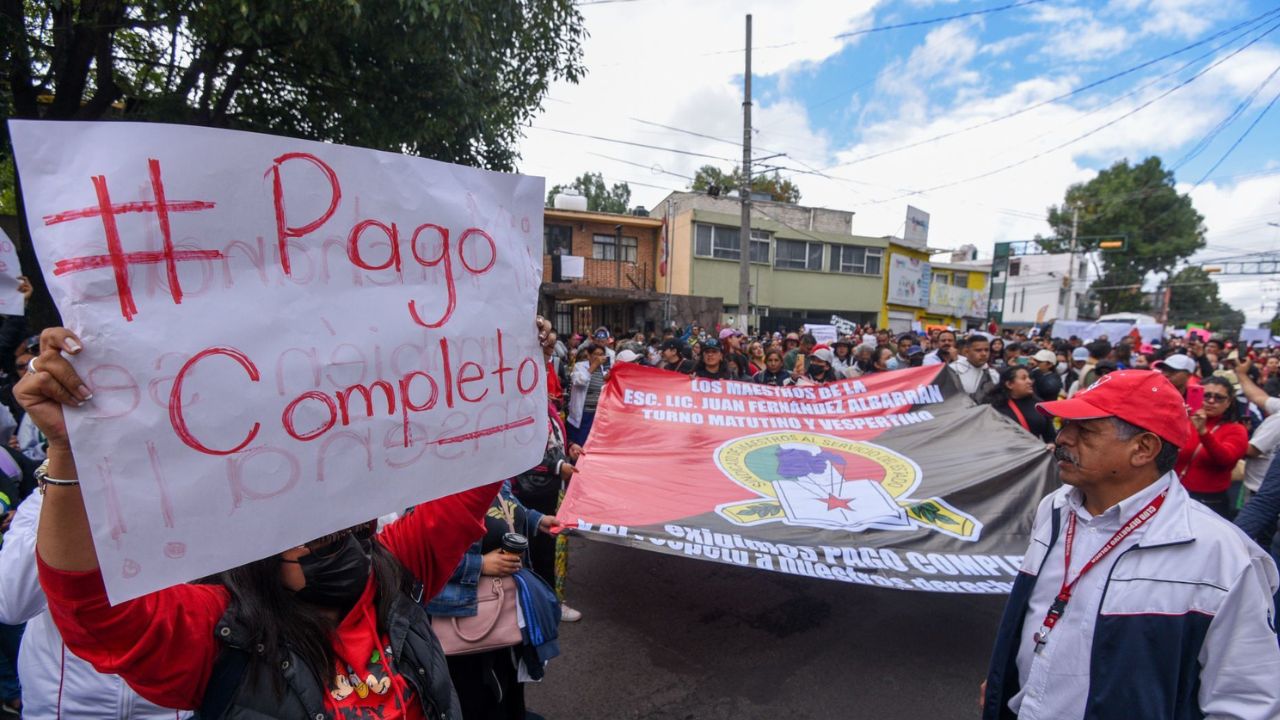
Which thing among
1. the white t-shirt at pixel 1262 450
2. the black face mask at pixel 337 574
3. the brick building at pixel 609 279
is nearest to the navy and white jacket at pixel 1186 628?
the black face mask at pixel 337 574

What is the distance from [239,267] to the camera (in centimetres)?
126

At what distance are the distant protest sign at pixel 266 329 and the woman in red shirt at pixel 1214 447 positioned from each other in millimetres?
4692

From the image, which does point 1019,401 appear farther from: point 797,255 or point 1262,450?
point 797,255

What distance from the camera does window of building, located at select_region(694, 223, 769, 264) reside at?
25250 mm

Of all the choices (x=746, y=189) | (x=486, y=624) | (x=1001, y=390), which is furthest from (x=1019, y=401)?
(x=746, y=189)

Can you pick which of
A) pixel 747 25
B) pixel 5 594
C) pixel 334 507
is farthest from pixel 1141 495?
pixel 747 25

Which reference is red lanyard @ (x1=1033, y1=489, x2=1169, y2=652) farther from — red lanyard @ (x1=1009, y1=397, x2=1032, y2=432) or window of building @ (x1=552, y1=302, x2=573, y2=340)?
window of building @ (x1=552, y1=302, x2=573, y2=340)

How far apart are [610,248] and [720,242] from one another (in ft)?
15.5

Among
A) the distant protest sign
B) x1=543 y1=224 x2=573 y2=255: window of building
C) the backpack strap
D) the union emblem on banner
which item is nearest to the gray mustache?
the distant protest sign

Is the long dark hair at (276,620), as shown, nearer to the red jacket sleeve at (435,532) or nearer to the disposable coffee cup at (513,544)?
the red jacket sleeve at (435,532)

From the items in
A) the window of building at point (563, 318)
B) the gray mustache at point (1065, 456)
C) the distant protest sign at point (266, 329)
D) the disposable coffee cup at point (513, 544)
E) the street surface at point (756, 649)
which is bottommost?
the street surface at point (756, 649)

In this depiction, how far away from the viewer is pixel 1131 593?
163 cm

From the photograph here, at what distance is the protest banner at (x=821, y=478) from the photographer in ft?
11.9

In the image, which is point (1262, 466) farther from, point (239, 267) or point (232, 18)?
point (232, 18)
